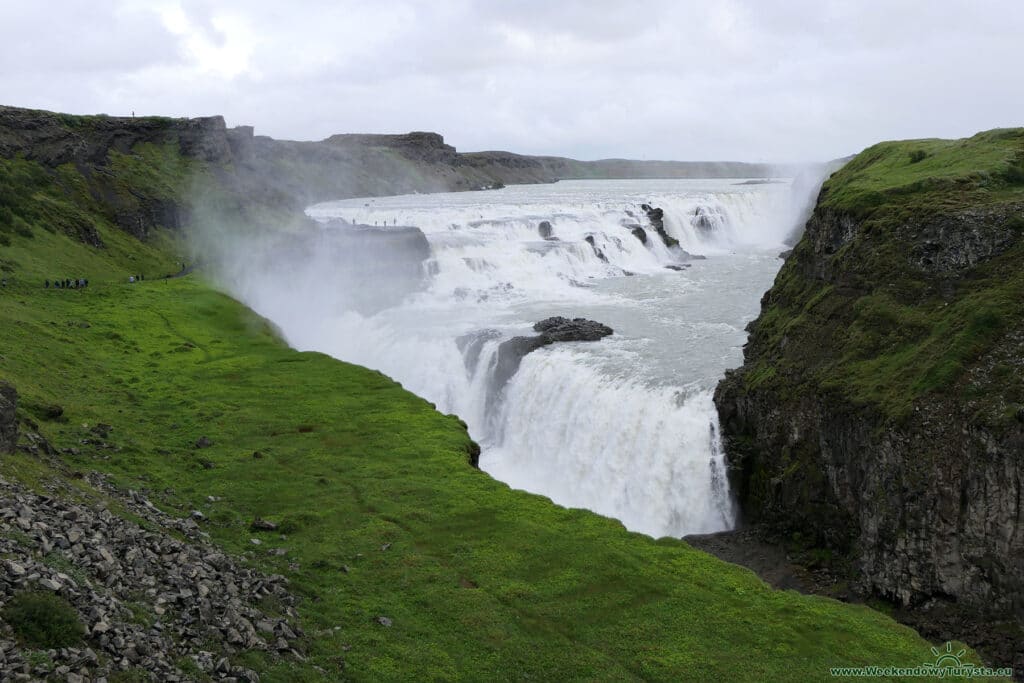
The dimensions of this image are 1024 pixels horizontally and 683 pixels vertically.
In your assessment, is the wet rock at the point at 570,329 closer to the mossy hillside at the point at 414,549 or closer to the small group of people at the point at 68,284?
the mossy hillside at the point at 414,549

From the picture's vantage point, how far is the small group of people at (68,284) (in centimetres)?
5216

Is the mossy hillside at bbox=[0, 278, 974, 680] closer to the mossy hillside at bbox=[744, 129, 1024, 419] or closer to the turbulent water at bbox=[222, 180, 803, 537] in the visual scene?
the turbulent water at bbox=[222, 180, 803, 537]

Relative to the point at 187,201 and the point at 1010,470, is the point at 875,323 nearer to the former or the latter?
the point at 1010,470

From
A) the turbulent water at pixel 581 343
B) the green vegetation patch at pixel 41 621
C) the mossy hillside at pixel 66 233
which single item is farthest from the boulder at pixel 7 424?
the mossy hillside at pixel 66 233

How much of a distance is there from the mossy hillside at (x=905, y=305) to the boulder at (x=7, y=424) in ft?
80.7

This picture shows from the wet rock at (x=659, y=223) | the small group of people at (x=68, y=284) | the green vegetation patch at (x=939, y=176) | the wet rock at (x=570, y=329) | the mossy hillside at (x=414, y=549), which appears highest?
the green vegetation patch at (x=939, y=176)

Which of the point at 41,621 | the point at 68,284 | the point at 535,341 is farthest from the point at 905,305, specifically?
the point at 68,284

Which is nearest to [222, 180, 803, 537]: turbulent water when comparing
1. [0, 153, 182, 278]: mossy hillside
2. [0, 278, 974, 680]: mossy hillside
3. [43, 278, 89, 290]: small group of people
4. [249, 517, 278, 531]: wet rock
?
[0, 278, 974, 680]: mossy hillside

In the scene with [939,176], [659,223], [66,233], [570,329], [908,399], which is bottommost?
[570,329]

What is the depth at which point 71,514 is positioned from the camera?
618 inches

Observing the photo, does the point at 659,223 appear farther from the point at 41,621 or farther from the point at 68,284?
the point at 41,621

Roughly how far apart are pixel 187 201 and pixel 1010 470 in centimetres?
8365

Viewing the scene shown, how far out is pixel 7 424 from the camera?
1905 cm

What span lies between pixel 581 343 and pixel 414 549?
25753mm
